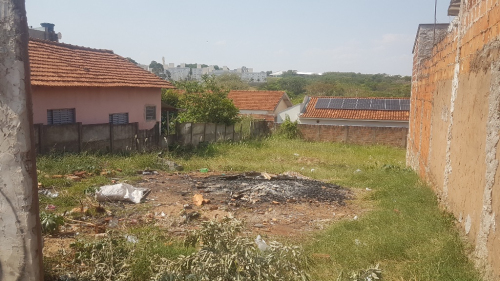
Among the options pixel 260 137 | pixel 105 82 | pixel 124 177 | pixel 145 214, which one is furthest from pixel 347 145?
pixel 145 214

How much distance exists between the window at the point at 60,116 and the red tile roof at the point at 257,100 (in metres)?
17.3

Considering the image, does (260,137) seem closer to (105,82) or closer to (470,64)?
(105,82)

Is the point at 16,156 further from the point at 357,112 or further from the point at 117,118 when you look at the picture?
the point at 357,112

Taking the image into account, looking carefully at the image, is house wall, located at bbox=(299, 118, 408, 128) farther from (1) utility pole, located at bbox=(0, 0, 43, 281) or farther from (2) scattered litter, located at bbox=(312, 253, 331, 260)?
(1) utility pole, located at bbox=(0, 0, 43, 281)

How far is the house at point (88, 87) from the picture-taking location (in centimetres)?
1149

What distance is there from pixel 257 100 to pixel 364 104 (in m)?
8.21

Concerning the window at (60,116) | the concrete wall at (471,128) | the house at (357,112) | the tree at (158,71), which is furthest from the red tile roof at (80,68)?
the tree at (158,71)

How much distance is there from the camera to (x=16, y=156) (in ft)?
9.62

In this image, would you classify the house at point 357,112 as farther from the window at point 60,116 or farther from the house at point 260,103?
the window at point 60,116

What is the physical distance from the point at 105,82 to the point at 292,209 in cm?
893

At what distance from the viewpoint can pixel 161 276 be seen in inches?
124

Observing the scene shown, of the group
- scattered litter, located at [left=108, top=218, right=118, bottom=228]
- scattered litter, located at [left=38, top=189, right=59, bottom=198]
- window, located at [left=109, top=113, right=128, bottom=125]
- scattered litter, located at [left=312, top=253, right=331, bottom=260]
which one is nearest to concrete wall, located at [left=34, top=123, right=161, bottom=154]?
window, located at [left=109, top=113, right=128, bottom=125]

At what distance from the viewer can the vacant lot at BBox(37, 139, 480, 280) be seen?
13.6ft

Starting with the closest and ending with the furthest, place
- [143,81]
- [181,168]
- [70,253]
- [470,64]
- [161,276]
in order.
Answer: [161,276] < [70,253] < [470,64] < [181,168] < [143,81]
